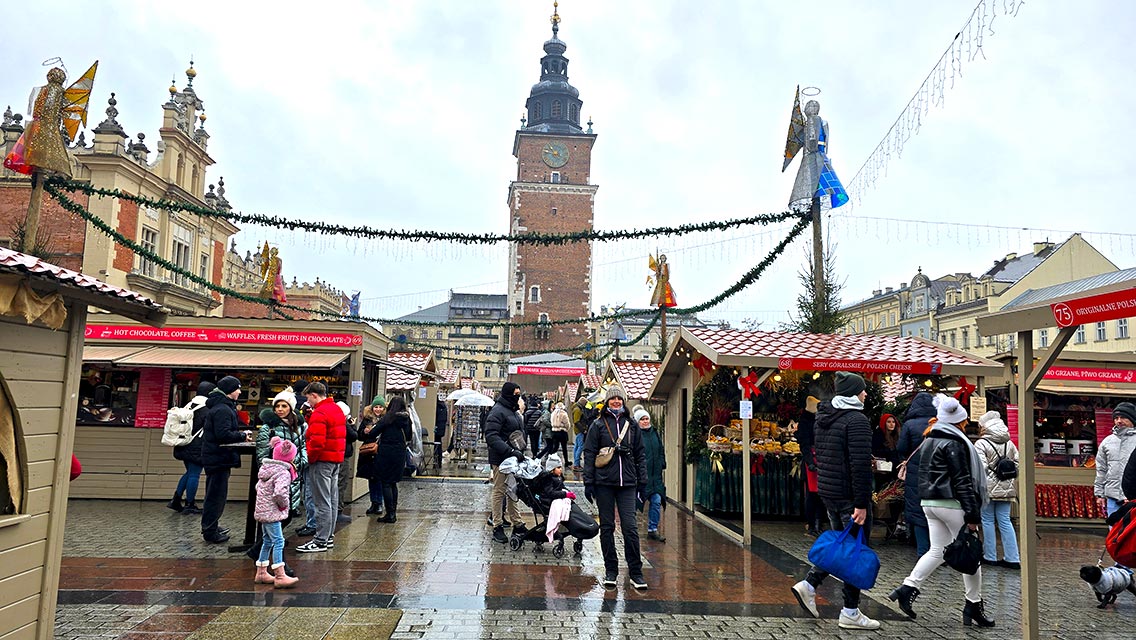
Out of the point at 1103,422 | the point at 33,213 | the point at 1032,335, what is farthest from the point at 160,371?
the point at 1103,422

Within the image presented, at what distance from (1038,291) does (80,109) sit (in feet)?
155

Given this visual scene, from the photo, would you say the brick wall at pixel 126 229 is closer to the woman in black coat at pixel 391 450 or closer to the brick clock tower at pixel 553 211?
the woman in black coat at pixel 391 450

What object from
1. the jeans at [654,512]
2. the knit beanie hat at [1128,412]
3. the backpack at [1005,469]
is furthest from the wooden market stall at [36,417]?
the knit beanie hat at [1128,412]

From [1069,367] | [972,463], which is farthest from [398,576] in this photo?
[1069,367]

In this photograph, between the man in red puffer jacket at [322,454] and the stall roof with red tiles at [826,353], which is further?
the stall roof with red tiles at [826,353]

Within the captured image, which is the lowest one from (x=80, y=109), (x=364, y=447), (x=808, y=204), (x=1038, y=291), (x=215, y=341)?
(x=364, y=447)

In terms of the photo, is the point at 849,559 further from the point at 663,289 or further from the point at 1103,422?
the point at 663,289

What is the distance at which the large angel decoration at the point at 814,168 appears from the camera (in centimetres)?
1178

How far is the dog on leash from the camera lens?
6.26m

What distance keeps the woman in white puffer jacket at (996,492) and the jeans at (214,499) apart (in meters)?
8.64

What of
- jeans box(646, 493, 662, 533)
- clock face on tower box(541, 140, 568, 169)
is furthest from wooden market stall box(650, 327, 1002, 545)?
clock face on tower box(541, 140, 568, 169)

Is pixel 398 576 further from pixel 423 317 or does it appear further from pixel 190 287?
pixel 423 317

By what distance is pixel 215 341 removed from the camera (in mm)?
12156

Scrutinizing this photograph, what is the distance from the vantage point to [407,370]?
16.9 meters
